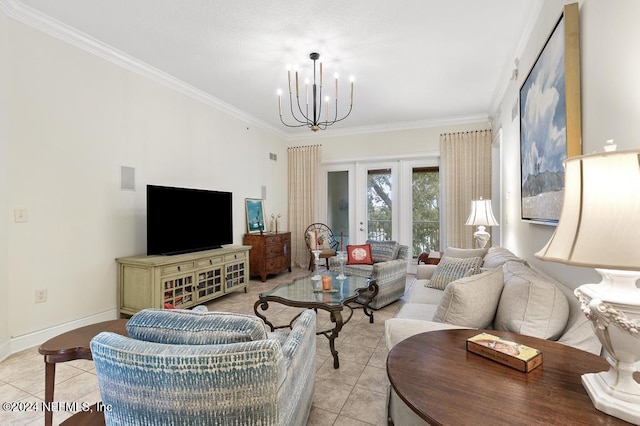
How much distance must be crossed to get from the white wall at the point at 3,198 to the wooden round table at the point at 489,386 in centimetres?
307

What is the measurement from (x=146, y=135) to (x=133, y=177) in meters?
0.53

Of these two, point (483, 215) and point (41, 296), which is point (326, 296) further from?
point (41, 296)

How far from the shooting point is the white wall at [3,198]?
8.16 ft

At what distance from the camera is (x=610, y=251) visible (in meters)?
0.75

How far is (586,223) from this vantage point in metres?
0.82

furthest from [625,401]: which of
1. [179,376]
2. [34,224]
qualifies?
[34,224]

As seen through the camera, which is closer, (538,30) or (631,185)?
(631,185)

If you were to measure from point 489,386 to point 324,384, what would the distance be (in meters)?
1.43

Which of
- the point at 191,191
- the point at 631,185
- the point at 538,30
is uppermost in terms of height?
the point at 538,30

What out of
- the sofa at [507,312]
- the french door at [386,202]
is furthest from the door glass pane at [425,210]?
the sofa at [507,312]

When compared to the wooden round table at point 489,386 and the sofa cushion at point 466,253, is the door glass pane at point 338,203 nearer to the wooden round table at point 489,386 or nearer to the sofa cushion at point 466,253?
the sofa cushion at point 466,253

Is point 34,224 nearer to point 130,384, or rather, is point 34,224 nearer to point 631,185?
point 130,384

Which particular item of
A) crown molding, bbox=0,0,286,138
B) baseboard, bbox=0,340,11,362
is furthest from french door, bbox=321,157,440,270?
baseboard, bbox=0,340,11,362

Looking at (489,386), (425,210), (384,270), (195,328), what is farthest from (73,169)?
(425,210)
